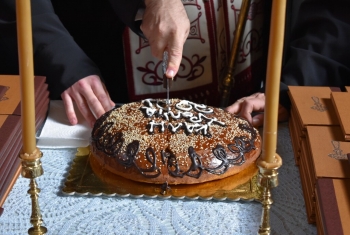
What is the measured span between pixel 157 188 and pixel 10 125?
27cm

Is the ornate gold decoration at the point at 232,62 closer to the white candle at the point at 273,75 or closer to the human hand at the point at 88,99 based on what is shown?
the human hand at the point at 88,99

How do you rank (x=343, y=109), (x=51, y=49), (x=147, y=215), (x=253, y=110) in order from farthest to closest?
(x=51, y=49) → (x=253, y=110) → (x=343, y=109) → (x=147, y=215)

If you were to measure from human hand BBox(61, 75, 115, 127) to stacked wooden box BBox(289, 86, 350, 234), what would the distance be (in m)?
0.38

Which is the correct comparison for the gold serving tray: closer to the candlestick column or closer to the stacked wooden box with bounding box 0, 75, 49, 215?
the stacked wooden box with bounding box 0, 75, 49, 215

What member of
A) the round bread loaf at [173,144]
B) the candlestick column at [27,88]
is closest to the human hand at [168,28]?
the round bread loaf at [173,144]

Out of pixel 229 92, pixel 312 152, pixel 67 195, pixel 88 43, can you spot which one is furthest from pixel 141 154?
pixel 88 43

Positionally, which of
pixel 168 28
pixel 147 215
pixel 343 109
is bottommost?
pixel 147 215

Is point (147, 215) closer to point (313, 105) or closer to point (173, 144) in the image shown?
point (173, 144)

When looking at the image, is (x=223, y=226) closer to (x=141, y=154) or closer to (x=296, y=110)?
(x=141, y=154)

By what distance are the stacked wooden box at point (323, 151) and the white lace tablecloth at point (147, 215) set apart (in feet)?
0.12

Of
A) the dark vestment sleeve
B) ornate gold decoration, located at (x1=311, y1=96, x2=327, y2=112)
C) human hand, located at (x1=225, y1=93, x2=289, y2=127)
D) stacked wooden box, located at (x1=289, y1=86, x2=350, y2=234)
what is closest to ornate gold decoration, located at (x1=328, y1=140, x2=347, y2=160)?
stacked wooden box, located at (x1=289, y1=86, x2=350, y2=234)

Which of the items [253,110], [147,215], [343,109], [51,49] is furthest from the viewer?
[51,49]

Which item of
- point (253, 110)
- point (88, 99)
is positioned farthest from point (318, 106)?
point (88, 99)

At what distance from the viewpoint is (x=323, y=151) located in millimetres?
780
